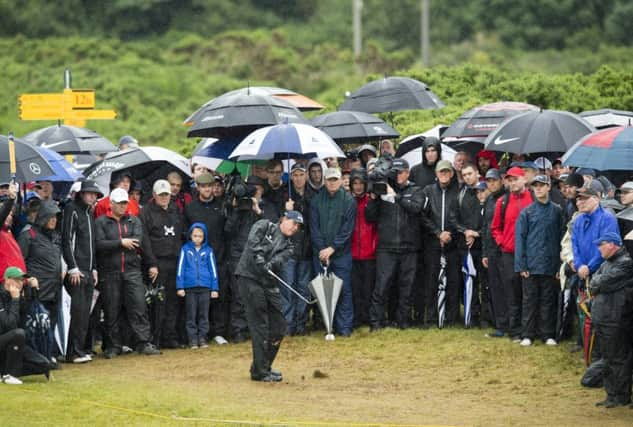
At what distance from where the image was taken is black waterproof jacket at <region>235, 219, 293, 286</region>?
14672mm

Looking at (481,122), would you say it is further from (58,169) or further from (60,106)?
(60,106)

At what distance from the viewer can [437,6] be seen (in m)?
51.2

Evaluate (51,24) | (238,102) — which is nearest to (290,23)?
(51,24)

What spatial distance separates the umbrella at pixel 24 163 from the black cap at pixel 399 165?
17.1ft

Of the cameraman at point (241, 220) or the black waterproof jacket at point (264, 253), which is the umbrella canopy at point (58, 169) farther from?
the cameraman at point (241, 220)

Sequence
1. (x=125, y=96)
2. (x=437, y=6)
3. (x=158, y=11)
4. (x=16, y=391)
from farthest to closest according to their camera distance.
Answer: (x=437, y=6) → (x=158, y=11) → (x=125, y=96) → (x=16, y=391)

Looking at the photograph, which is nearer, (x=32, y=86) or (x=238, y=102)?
(x=238, y=102)

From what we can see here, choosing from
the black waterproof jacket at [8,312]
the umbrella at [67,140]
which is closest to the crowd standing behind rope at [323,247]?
the black waterproof jacket at [8,312]

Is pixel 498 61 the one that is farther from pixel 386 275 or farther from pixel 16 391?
pixel 16 391

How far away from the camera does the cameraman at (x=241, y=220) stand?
57.5 ft

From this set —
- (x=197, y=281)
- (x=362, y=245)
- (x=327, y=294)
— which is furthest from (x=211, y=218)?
(x=362, y=245)

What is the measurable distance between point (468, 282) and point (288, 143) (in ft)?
10.9

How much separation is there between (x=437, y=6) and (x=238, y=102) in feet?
112

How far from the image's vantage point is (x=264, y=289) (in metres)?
14.8
